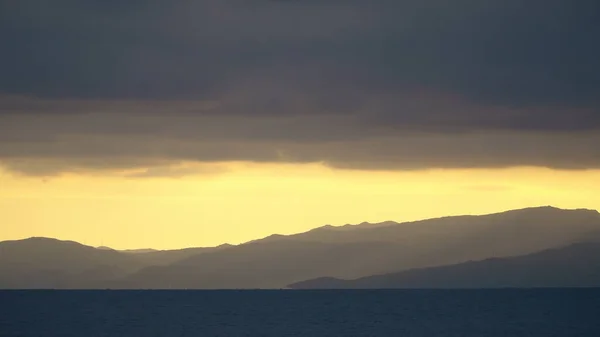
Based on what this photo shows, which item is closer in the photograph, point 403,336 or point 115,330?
point 403,336

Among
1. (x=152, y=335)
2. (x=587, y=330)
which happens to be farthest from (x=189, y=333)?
(x=587, y=330)

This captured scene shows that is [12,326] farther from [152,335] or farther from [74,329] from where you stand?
[152,335]

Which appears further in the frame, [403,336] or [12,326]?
[12,326]

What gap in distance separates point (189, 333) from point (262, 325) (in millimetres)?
19107

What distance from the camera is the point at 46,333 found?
18200cm

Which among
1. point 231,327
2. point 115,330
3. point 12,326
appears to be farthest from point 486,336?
point 12,326

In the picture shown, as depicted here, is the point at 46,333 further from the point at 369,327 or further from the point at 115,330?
the point at 369,327

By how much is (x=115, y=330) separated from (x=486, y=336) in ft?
162

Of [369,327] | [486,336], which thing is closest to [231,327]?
[369,327]

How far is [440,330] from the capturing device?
618 ft

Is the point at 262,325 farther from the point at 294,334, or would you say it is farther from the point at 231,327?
the point at 294,334

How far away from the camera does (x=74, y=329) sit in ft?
627

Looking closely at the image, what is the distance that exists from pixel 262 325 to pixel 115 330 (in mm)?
21512

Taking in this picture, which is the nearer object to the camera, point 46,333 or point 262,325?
point 46,333
